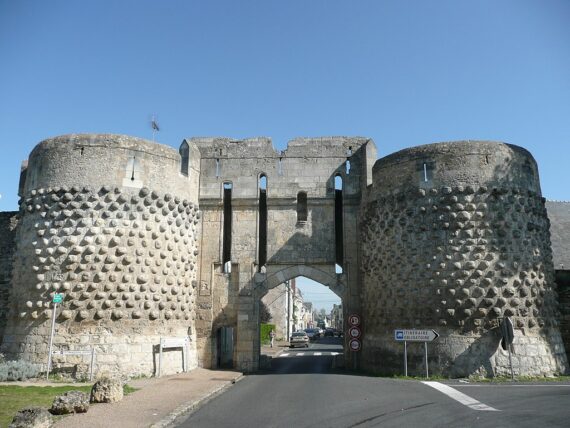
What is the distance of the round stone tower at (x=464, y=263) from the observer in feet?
45.4

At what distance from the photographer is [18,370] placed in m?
12.8

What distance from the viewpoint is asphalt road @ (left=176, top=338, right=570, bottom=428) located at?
307 inches

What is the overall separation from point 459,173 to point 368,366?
6.97 m

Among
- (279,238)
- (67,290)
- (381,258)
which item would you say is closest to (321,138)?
(279,238)

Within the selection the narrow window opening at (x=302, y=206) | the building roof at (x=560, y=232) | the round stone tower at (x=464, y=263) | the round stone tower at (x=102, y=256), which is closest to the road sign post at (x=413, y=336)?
the round stone tower at (x=464, y=263)

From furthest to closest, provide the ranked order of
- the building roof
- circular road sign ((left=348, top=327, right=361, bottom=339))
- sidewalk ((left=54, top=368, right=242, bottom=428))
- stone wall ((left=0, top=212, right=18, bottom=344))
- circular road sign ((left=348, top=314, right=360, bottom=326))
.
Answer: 1. the building roof
2. stone wall ((left=0, top=212, right=18, bottom=344))
3. circular road sign ((left=348, top=314, right=360, bottom=326))
4. circular road sign ((left=348, top=327, right=361, bottom=339))
5. sidewalk ((left=54, top=368, right=242, bottom=428))

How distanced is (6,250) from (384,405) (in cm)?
1523

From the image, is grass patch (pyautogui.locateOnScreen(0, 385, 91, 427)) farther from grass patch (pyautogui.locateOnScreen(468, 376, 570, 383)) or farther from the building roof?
the building roof

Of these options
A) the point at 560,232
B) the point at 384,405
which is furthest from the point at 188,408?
the point at 560,232

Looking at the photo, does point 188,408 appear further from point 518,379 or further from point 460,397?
point 518,379

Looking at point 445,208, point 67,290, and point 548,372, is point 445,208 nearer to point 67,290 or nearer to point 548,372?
point 548,372

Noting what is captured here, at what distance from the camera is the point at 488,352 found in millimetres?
13625

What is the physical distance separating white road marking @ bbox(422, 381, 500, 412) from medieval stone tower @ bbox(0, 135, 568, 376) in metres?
1.92

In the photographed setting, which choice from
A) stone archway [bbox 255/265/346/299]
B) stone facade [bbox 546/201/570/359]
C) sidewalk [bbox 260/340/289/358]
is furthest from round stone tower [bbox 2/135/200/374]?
stone facade [bbox 546/201/570/359]
